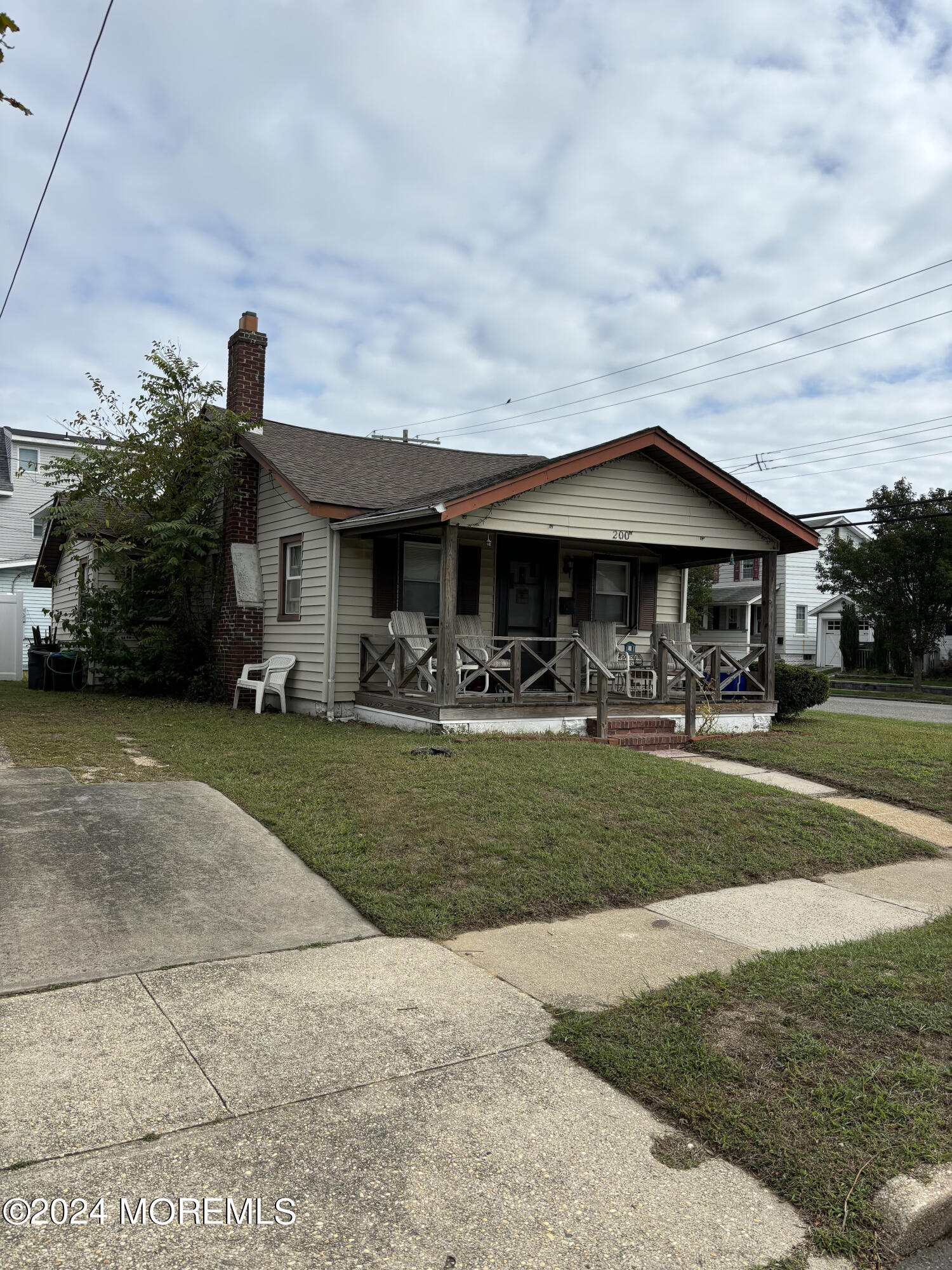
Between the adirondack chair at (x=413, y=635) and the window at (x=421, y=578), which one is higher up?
the window at (x=421, y=578)

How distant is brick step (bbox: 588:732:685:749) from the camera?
11.8 meters

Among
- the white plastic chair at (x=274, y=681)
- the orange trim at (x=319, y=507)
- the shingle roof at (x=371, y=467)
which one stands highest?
the shingle roof at (x=371, y=467)

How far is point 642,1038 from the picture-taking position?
377cm

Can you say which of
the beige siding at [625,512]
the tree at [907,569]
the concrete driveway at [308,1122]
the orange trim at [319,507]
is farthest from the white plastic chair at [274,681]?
the tree at [907,569]

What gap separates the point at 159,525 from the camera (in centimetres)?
1482

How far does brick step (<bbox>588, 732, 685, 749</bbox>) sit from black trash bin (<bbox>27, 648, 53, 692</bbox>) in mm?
11878

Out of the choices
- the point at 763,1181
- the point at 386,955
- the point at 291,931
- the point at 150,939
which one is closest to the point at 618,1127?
the point at 763,1181

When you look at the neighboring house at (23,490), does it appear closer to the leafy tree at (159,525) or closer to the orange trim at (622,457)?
the leafy tree at (159,525)

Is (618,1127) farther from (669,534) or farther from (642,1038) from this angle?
(669,534)

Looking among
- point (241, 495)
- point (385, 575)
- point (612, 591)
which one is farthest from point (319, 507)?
point (612, 591)

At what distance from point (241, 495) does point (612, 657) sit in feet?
22.2

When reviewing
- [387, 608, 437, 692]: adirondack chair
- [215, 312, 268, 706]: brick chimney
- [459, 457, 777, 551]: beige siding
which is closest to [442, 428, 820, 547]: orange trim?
[459, 457, 777, 551]: beige siding

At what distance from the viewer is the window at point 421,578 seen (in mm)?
13961

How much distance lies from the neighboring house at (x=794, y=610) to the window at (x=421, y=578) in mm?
28657
